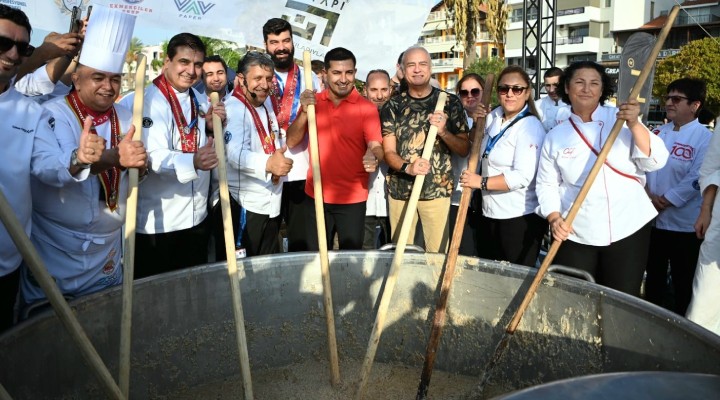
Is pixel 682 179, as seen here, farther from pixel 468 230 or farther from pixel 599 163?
pixel 599 163

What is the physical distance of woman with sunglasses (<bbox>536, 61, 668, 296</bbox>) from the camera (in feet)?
10.3

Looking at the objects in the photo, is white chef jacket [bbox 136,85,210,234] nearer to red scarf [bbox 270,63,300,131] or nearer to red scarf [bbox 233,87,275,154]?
red scarf [bbox 233,87,275,154]

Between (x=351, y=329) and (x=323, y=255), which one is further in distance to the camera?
(x=351, y=329)

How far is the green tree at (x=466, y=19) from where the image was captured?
22.3 m

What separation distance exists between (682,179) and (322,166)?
2.50m

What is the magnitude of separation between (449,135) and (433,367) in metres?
1.53

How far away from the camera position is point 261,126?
12.9 feet

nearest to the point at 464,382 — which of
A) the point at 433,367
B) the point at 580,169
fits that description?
the point at 433,367

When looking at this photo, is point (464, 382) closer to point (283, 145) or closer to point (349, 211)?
point (349, 211)

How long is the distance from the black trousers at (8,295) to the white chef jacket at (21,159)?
56 millimetres

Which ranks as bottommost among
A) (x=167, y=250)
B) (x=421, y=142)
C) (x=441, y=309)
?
(x=441, y=309)

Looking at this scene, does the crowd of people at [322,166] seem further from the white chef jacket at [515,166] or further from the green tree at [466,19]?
the green tree at [466,19]

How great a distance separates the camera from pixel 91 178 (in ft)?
8.74

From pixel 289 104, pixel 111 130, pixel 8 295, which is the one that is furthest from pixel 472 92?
pixel 8 295
